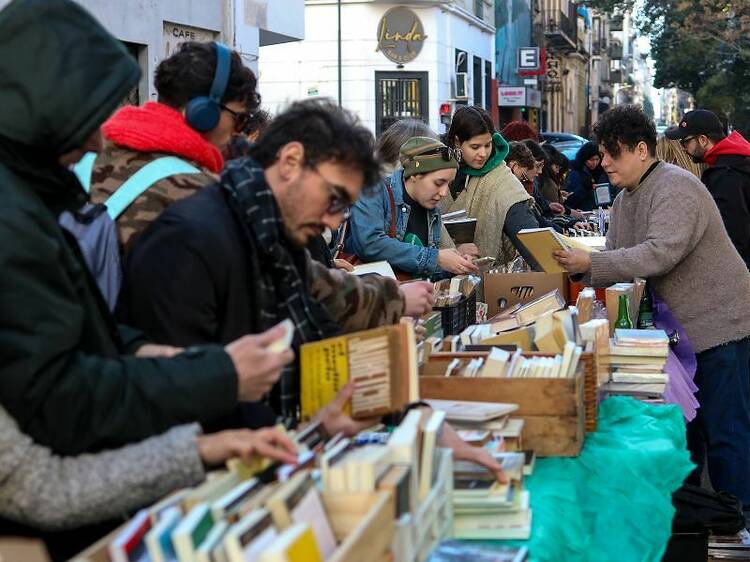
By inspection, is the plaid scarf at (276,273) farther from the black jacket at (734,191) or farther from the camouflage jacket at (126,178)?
the black jacket at (734,191)

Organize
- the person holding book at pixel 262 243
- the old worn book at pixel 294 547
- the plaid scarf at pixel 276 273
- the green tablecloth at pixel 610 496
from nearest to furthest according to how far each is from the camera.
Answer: the old worn book at pixel 294 547 < the person holding book at pixel 262 243 < the plaid scarf at pixel 276 273 < the green tablecloth at pixel 610 496

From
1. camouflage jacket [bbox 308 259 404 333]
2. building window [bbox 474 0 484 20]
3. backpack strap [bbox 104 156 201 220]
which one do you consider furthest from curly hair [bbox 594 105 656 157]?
building window [bbox 474 0 484 20]

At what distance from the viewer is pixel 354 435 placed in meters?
2.44

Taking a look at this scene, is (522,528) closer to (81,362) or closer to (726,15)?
(81,362)

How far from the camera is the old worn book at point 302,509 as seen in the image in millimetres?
1718

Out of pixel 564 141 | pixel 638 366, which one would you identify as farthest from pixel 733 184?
pixel 564 141

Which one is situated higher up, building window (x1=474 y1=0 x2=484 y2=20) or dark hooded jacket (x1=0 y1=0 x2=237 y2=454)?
building window (x1=474 y1=0 x2=484 y2=20)

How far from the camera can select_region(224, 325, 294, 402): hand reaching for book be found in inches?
80.2

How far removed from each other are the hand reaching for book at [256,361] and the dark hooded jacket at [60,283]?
0.02 m

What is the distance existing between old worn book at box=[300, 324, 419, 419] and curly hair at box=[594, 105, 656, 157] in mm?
2769

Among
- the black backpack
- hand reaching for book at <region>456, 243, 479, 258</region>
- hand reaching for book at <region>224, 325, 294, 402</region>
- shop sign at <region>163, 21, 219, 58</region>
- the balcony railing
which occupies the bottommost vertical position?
the black backpack

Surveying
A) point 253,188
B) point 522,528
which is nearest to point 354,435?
point 522,528

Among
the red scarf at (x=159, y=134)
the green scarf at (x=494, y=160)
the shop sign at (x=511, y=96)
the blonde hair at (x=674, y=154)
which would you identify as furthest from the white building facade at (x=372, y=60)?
the red scarf at (x=159, y=134)

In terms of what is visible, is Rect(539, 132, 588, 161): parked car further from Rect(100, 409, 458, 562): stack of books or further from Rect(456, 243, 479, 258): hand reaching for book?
Rect(100, 409, 458, 562): stack of books
